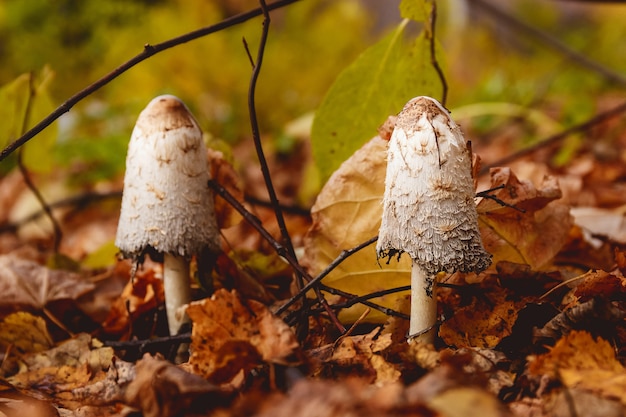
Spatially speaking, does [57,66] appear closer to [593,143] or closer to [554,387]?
A: [593,143]

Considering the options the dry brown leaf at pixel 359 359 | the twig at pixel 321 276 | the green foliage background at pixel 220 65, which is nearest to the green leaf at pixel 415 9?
the twig at pixel 321 276

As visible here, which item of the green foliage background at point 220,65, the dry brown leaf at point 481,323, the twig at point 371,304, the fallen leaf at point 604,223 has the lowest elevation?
the dry brown leaf at point 481,323

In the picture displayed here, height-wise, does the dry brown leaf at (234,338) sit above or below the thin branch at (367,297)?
below

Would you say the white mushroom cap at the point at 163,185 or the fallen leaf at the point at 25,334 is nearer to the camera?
the white mushroom cap at the point at 163,185

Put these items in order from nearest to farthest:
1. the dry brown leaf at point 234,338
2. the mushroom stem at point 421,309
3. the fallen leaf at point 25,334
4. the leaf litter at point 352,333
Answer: the leaf litter at point 352,333 → the dry brown leaf at point 234,338 → the mushroom stem at point 421,309 → the fallen leaf at point 25,334

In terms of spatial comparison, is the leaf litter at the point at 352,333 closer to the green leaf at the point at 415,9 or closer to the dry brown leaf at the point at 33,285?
the dry brown leaf at the point at 33,285

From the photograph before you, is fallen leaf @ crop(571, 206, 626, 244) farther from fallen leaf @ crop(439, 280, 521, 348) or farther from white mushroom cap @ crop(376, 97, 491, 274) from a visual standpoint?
white mushroom cap @ crop(376, 97, 491, 274)

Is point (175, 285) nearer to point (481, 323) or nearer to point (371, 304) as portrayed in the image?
point (371, 304)
